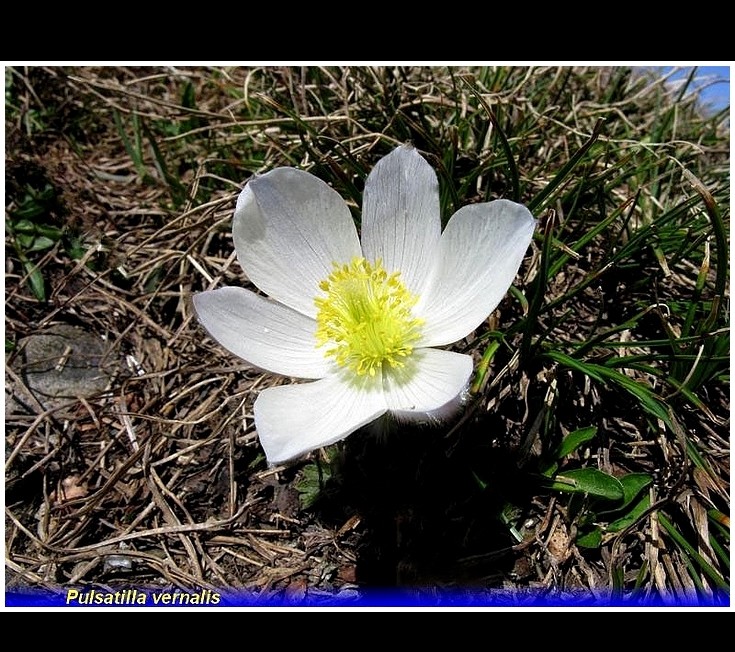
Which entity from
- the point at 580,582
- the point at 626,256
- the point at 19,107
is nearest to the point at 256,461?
the point at 580,582

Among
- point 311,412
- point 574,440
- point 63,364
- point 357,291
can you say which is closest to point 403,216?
point 357,291

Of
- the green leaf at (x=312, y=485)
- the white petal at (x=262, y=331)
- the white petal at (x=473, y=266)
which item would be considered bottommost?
the green leaf at (x=312, y=485)

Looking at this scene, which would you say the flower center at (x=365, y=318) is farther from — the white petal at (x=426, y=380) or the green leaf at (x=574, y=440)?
the green leaf at (x=574, y=440)

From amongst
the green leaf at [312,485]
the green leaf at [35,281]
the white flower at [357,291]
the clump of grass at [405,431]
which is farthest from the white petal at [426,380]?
the green leaf at [35,281]

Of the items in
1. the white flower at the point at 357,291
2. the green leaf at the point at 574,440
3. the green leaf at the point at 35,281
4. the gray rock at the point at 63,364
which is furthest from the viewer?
the green leaf at the point at 35,281

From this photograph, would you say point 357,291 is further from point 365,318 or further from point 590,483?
point 590,483

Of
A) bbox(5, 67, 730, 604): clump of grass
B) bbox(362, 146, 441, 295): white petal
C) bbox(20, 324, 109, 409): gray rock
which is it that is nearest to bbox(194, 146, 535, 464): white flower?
bbox(362, 146, 441, 295): white petal

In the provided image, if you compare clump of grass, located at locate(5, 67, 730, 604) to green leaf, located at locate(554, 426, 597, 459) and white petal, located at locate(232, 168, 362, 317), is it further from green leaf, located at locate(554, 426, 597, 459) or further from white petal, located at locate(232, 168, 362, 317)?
white petal, located at locate(232, 168, 362, 317)
